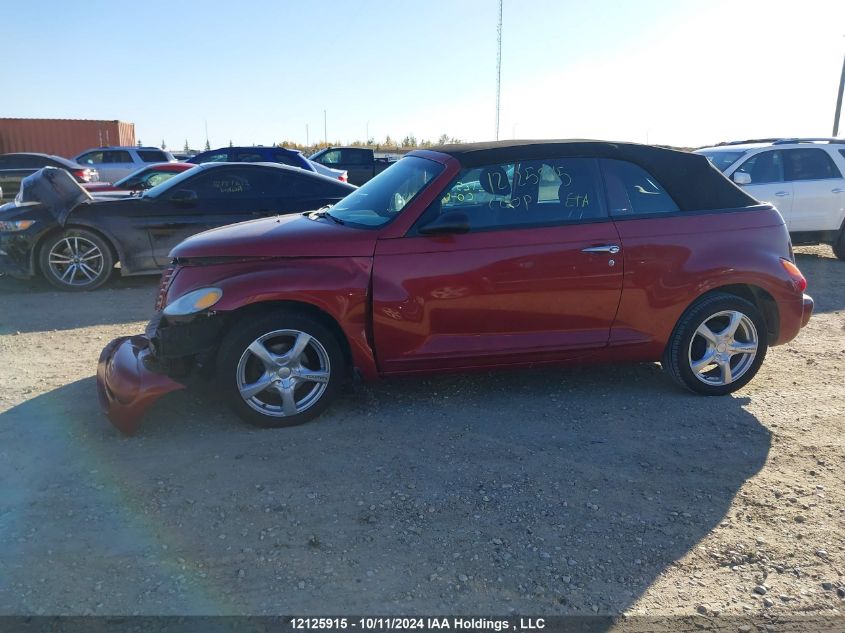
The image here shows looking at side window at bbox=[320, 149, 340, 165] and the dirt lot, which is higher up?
side window at bbox=[320, 149, 340, 165]

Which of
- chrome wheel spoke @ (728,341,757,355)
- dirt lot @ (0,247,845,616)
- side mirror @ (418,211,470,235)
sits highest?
side mirror @ (418,211,470,235)

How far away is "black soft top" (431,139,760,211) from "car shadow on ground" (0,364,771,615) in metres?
1.40

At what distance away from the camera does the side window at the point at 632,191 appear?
14.8ft

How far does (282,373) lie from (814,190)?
9370 millimetres

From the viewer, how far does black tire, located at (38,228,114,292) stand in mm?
7852

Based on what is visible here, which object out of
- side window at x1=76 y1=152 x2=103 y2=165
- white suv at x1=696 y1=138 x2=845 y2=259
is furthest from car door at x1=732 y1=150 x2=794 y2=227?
side window at x1=76 y1=152 x2=103 y2=165

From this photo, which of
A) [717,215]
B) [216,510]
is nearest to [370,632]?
[216,510]

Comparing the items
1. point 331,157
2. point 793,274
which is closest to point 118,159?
point 331,157

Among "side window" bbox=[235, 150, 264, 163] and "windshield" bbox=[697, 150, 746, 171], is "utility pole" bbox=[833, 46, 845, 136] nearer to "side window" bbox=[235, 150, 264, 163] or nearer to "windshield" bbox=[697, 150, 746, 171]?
"windshield" bbox=[697, 150, 746, 171]

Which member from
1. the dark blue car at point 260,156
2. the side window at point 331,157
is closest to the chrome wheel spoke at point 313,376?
the dark blue car at point 260,156

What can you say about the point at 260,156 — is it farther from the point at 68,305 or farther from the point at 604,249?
the point at 604,249

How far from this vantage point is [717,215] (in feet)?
15.1

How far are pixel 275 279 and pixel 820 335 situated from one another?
209 inches

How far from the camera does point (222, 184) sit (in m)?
8.34
